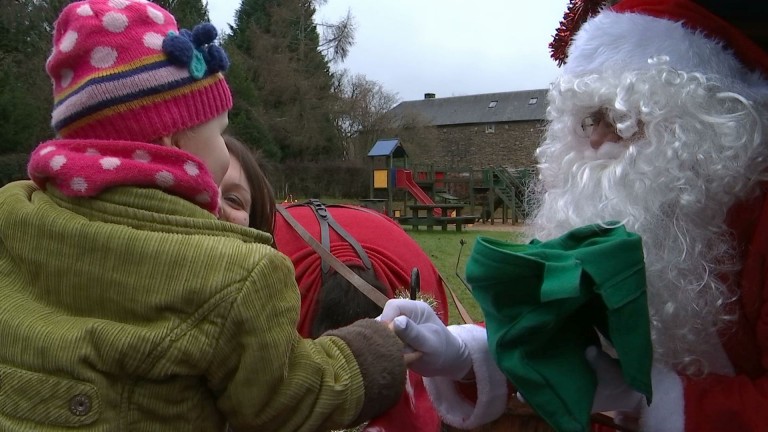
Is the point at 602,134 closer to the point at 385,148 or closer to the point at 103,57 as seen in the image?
the point at 103,57

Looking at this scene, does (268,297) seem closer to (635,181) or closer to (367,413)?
(367,413)

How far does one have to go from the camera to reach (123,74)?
1.34 m

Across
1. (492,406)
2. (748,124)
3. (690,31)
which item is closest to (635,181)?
(748,124)

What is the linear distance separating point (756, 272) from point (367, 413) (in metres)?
0.91

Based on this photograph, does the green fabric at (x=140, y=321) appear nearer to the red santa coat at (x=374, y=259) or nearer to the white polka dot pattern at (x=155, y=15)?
the white polka dot pattern at (x=155, y=15)

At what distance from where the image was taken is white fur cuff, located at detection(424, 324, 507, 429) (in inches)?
59.7

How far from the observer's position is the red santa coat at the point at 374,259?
6.70 feet

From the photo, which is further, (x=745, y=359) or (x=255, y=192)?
(x=255, y=192)

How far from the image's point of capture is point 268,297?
1.29 meters

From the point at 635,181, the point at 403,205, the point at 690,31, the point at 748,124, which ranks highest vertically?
the point at 690,31

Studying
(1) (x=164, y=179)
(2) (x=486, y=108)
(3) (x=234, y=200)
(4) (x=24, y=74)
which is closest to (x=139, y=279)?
(1) (x=164, y=179)

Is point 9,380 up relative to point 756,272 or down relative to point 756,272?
down

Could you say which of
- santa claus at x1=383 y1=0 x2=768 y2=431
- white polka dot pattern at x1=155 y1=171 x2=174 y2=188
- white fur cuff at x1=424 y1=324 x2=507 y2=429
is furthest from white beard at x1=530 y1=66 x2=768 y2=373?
white polka dot pattern at x1=155 y1=171 x2=174 y2=188

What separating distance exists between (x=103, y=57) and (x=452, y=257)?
930cm
